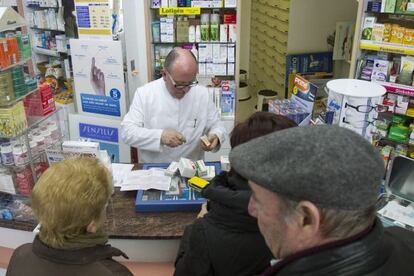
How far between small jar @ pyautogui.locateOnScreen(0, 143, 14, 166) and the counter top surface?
1.17ft

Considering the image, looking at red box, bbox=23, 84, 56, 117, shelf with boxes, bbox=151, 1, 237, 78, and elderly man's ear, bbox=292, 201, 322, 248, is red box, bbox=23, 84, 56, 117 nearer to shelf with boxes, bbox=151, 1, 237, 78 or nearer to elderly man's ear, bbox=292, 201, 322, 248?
shelf with boxes, bbox=151, 1, 237, 78

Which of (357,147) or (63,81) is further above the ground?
(357,147)

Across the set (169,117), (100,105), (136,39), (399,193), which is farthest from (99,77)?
(399,193)

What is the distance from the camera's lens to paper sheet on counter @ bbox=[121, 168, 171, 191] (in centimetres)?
225

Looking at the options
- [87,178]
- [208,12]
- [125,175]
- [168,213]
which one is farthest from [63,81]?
[87,178]

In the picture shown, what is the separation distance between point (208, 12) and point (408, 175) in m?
2.88

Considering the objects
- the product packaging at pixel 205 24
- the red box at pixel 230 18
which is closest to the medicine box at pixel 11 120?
the product packaging at pixel 205 24

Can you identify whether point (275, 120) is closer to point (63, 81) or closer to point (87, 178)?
point (87, 178)

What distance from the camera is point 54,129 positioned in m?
2.65

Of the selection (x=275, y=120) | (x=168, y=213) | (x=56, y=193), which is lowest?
(x=168, y=213)

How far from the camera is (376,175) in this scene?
82cm

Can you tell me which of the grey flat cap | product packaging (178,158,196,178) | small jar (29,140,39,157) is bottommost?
product packaging (178,158,196,178)

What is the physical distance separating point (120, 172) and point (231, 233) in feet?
4.34

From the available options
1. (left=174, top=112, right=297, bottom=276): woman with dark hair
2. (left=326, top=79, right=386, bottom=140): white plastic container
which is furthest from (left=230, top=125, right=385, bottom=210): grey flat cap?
(left=326, top=79, right=386, bottom=140): white plastic container
